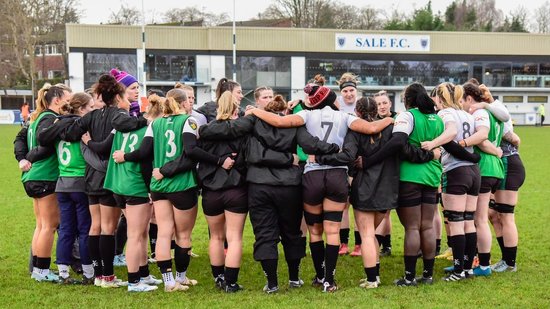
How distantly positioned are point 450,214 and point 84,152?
3827 mm

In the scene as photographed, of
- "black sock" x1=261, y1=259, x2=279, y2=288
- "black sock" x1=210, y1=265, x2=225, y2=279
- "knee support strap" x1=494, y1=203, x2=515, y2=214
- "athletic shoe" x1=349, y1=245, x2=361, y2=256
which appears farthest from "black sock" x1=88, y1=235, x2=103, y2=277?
"knee support strap" x1=494, y1=203, x2=515, y2=214

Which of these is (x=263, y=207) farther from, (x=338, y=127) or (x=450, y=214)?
(x=450, y=214)

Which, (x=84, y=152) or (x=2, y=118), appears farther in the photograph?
(x=2, y=118)

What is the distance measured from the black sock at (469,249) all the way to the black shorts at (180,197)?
2.90m

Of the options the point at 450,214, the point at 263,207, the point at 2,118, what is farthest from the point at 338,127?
the point at 2,118

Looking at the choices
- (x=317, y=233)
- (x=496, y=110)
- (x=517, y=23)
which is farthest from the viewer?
(x=517, y=23)

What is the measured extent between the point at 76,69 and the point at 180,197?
135 feet

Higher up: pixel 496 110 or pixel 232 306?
pixel 496 110

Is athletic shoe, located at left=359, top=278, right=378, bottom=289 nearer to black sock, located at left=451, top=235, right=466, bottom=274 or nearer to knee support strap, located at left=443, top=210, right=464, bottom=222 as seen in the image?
black sock, located at left=451, top=235, right=466, bottom=274

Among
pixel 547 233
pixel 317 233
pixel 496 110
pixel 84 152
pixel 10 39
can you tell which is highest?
pixel 10 39

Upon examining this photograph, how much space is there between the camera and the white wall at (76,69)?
142 feet

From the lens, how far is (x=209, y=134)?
5445 millimetres

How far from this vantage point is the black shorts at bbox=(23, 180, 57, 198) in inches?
237

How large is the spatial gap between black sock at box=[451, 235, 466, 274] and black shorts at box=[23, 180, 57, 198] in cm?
426
